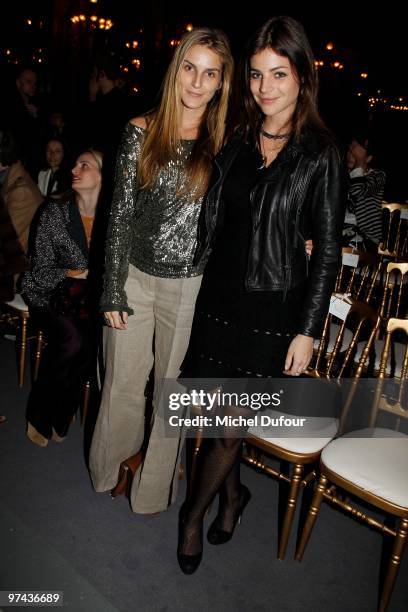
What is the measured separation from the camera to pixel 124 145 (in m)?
1.50

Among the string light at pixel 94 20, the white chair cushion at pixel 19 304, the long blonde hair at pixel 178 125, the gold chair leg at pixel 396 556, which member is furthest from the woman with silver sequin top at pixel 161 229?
the string light at pixel 94 20

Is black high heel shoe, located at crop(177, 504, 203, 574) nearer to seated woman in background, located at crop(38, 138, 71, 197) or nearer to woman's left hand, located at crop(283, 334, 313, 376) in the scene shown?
woman's left hand, located at crop(283, 334, 313, 376)

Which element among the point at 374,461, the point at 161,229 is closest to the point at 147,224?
the point at 161,229

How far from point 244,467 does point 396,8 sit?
838 centimetres

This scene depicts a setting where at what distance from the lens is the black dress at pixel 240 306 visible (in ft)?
4.65

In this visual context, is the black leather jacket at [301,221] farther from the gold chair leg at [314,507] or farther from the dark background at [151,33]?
the dark background at [151,33]

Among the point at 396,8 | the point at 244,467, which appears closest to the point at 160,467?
the point at 244,467

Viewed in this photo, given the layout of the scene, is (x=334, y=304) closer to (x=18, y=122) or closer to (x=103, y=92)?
(x=103, y=92)

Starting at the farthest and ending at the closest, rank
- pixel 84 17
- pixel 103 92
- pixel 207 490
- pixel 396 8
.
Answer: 1. pixel 84 17
2. pixel 396 8
3. pixel 103 92
4. pixel 207 490

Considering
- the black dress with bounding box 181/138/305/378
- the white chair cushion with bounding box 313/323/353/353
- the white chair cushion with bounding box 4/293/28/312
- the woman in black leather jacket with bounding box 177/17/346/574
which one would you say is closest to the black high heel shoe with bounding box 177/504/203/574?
the woman in black leather jacket with bounding box 177/17/346/574

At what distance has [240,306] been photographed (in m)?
1.44

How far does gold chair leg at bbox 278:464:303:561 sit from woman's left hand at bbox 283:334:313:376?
1.47ft

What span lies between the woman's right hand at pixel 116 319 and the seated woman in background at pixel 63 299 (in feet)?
2.24

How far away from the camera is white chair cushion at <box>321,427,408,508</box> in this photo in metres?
1.47
